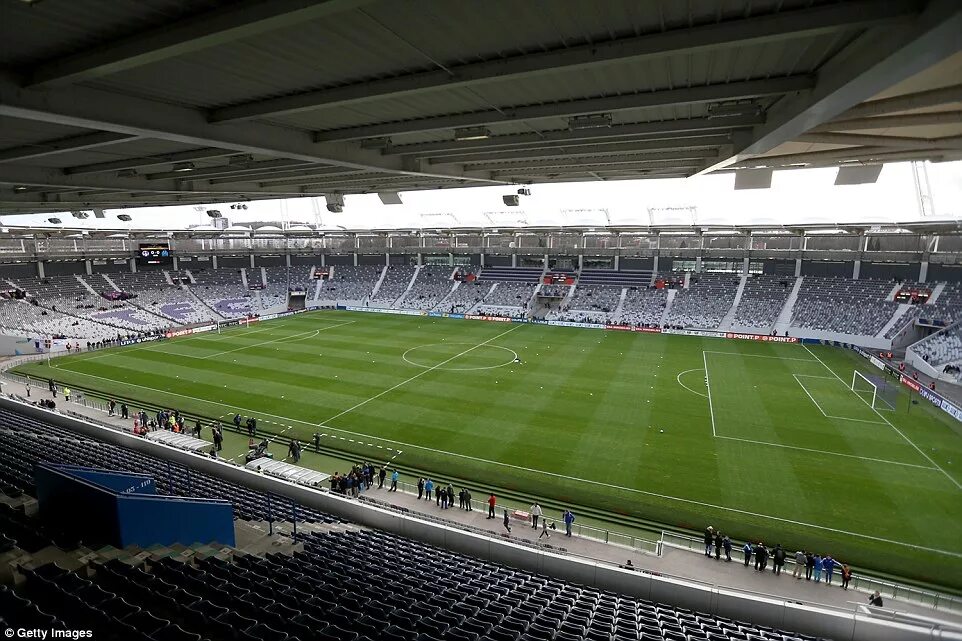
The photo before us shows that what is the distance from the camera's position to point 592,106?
8094mm

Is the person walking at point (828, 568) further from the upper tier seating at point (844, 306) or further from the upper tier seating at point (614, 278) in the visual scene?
the upper tier seating at point (614, 278)

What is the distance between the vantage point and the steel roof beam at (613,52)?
439 centimetres

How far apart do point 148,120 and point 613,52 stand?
265 inches

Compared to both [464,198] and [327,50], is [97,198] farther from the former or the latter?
[464,198]

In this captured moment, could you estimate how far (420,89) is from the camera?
22.1 ft

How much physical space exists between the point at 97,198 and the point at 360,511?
15833 millimetres

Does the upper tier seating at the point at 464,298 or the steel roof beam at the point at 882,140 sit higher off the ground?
the steel roof beam at the point at 882,140

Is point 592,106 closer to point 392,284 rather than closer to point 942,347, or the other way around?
point 942,347

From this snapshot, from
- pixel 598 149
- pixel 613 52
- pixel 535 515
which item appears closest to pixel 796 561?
pixel 535 515

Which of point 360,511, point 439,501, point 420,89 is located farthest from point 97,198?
point 420,89

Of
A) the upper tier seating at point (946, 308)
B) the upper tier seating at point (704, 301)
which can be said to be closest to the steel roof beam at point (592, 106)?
the upper tier seating at point (946, 308)

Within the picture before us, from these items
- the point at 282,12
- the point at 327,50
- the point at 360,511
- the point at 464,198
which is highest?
the point at 464,198

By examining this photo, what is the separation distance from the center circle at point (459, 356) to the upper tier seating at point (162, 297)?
3002 centimetres

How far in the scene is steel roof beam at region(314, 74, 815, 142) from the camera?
266 inches
